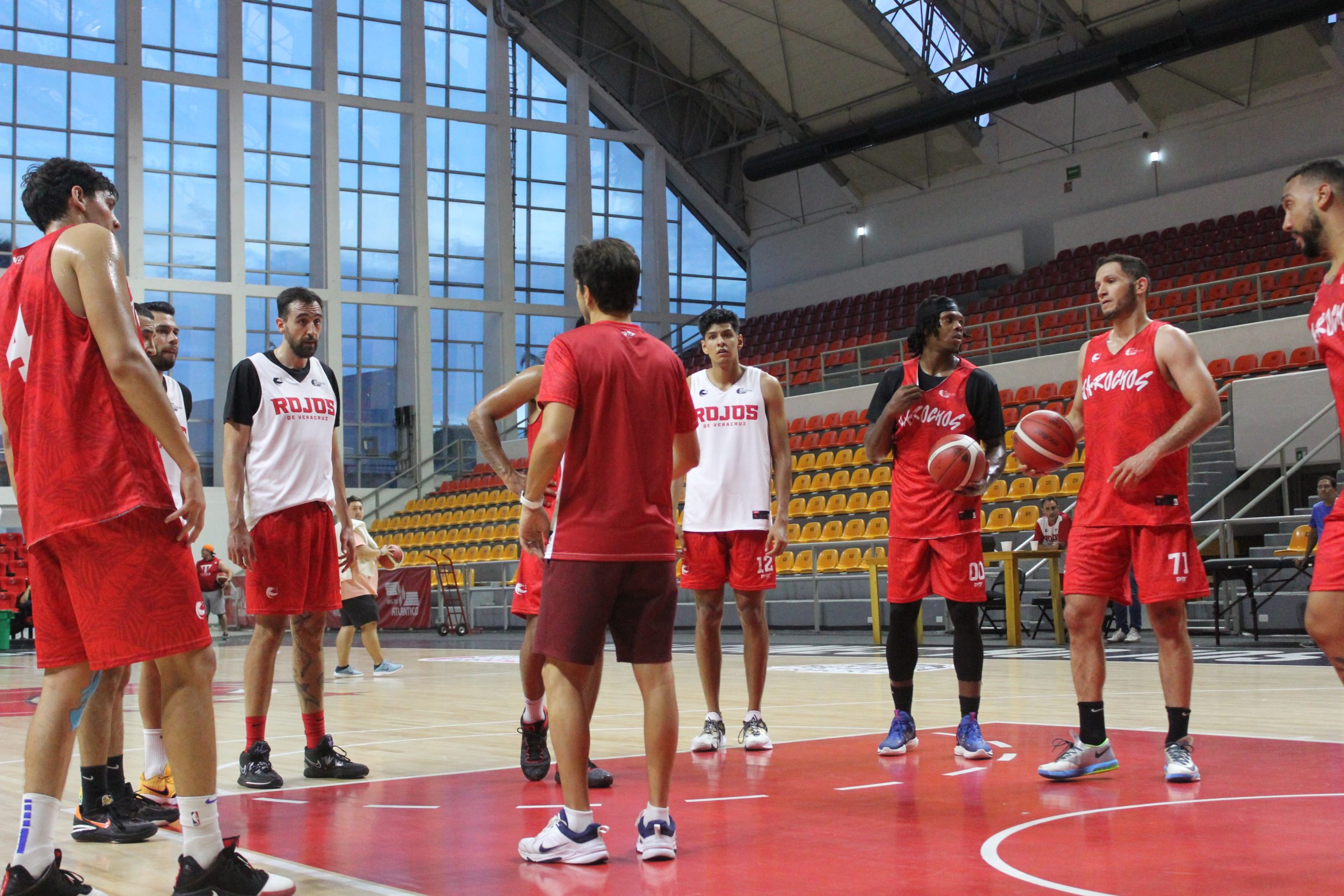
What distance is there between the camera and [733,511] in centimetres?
581

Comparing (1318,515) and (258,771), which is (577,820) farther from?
(1318,515)

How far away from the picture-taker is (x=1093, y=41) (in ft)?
72.9

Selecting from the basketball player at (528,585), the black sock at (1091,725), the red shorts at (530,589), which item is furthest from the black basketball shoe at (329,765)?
the black sock at (1091,725)

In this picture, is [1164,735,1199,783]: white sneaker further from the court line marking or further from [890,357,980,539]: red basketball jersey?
[890,357,980,539]: red basketball jersey

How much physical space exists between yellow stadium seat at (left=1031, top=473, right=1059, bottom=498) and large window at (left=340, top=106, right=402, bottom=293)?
645 inches

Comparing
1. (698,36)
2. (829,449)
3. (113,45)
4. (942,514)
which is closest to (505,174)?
(698,36)

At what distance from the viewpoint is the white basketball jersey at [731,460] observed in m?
5.80

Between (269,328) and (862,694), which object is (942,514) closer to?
(862,694)

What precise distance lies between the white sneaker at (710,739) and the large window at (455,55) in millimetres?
24737

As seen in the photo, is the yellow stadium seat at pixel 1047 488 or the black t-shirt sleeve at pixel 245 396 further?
the yellow stadium seat at pixel 1047 488

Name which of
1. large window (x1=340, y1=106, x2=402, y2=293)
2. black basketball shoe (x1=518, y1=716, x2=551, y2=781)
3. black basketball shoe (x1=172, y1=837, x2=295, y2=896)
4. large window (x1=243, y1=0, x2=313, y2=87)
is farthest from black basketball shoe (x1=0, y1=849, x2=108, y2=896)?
large window (x1=243, y1=0, x2=313, y2=87)

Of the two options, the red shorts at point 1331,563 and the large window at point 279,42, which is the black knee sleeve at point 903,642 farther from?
the large window at point 279,42

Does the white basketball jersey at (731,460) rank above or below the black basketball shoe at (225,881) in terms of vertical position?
above

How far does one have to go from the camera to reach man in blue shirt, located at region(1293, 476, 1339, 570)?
10367mm
